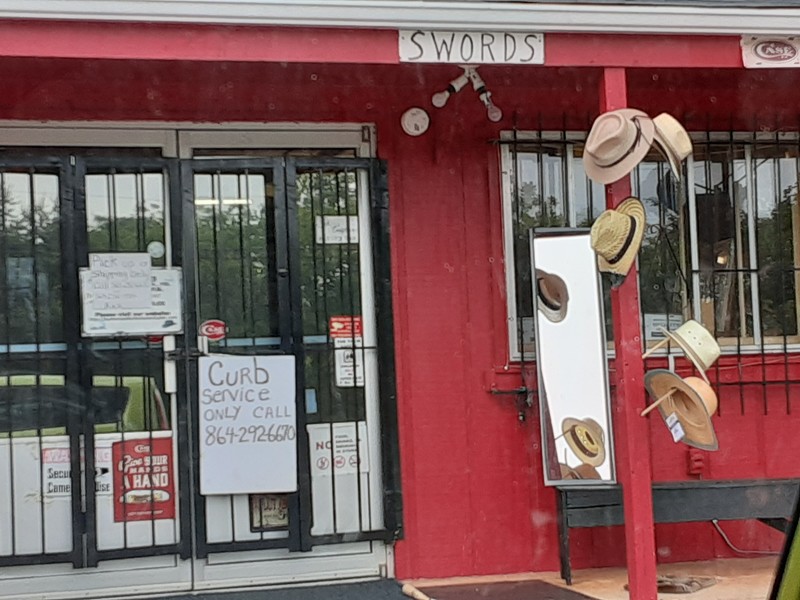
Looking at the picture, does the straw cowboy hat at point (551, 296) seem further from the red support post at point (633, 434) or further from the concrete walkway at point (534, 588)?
the concrete walkway at point (534, 588)

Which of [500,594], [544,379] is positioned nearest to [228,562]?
[500,594]

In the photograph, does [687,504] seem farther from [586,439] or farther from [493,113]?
[493,113]

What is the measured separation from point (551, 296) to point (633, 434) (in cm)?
90

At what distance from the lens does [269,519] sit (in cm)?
491

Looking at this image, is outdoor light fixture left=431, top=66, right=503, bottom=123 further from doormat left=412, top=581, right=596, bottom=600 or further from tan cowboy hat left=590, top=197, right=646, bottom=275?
doormat left=412, top=581, right=596, bottom=600

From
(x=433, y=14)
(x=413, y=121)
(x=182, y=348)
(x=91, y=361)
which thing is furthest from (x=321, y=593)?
(x=433, y=14)

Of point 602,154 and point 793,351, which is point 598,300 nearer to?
point 602,154

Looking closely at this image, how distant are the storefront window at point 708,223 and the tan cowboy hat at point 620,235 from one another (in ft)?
3.31

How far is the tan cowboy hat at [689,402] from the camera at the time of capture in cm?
411

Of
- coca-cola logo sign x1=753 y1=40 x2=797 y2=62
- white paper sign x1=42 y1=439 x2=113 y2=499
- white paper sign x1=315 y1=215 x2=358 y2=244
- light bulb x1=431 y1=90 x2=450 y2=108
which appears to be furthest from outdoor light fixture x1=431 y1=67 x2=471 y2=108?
white paper sign x1=42 y1=439 x2=113 y2=499

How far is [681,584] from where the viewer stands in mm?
4801

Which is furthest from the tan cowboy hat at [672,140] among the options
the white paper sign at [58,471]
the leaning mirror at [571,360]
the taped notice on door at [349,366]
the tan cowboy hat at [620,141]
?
the white paper sign at [58,471]

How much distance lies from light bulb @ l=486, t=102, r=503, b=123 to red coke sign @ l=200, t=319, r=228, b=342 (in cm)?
197

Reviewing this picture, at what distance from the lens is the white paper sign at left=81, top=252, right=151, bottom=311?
4.74 meters
